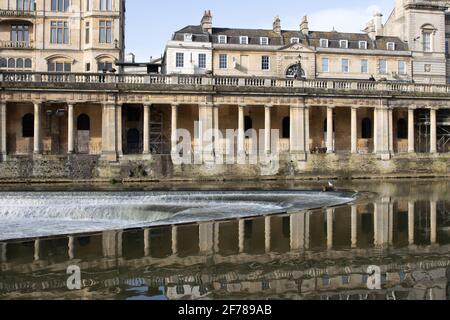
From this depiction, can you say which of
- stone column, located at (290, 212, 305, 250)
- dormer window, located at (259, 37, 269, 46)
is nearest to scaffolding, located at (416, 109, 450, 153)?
dormer window, located at (259, 37, 269, 46)

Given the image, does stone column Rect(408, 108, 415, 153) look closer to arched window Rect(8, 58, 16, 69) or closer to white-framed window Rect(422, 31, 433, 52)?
white-framed window Rect(422, 31, 433, 52)

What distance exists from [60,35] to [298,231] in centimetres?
4059

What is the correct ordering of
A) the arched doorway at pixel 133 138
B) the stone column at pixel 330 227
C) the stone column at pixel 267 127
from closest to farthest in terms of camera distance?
1. the stone column at pixel 330 227
2. the stone column at pixel 267 127
3. the arched doorway at pixel 133 138

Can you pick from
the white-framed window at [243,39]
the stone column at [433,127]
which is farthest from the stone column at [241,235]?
the white-framed window at [243,39]

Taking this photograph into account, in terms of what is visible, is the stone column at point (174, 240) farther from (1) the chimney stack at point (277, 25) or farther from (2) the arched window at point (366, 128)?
(1) the chimney stack at point (277, 25)

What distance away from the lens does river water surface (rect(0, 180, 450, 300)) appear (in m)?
8.62

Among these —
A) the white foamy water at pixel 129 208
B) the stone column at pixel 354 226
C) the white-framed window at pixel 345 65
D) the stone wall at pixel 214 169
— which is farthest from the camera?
the white-framed window at pixel 345 65

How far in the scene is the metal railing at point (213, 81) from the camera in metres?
A: 34.4

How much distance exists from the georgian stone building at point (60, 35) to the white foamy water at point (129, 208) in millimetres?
28094

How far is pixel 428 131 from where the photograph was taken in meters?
43.5

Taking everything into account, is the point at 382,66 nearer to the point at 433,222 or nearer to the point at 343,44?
the point at 343,44

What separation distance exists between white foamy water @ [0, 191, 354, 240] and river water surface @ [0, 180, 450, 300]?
0.05 meters
